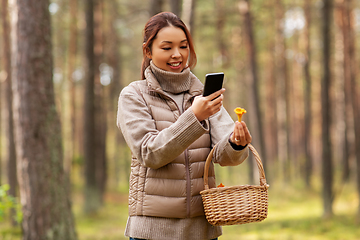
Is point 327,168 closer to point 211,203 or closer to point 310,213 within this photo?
point 310,213

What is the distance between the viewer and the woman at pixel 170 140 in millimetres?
1979

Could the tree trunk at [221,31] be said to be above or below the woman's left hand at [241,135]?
above

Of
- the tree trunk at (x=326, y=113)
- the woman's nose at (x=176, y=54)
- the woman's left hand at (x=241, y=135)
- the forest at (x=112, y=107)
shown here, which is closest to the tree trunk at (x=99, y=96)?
the forest at (x=112, y=107)

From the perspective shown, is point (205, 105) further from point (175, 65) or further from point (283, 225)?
point (283, 225)

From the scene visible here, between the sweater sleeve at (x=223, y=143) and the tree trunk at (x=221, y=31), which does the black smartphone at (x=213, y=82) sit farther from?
the tree trunk at (x=221, y=31)

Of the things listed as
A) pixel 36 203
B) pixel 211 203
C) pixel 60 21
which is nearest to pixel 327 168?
pixel 36 203

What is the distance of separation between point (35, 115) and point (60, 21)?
12745 millimetres

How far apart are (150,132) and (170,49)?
517mm

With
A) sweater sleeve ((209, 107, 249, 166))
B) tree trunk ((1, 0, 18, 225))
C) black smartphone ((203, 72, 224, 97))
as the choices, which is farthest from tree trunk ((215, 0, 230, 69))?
black smartphone ((203, 72, 224, 97))

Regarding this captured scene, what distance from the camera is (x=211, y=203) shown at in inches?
79.6

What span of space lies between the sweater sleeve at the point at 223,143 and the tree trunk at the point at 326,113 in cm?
835

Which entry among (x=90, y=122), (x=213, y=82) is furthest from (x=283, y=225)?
(x=213, y=82)

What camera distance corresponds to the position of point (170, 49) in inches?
88.0

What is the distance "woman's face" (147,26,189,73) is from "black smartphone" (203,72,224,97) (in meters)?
0.36
